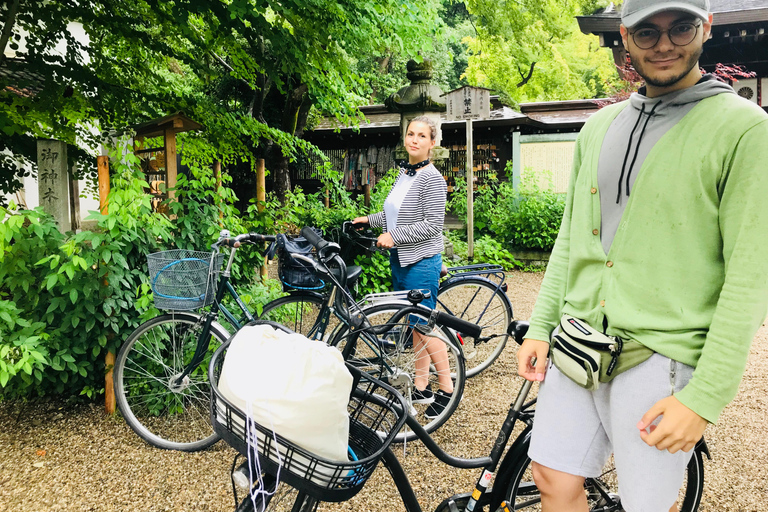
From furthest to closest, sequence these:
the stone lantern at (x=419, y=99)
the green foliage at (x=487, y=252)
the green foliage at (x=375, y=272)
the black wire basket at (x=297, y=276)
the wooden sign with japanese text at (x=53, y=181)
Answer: the green foliage at (x=487, y=252), the stone lantern at (x=419, y=99), the green foliage at (x=375, y=272), the wooden sign with japanese text at (x=53, y=181), the black wire basket at (x=297, y=276)

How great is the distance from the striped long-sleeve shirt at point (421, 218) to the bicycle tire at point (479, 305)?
31.1 inches

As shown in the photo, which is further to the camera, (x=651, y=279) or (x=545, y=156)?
(x=545, y=156)

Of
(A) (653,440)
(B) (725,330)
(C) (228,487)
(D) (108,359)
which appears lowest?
(C) (228,487)

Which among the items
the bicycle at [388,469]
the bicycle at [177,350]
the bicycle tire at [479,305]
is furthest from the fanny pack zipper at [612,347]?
the bicycle tire at [479,305]

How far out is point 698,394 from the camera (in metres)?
1.37

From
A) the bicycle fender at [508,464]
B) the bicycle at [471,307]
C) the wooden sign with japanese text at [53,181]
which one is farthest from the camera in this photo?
the bicycle at [471,307]

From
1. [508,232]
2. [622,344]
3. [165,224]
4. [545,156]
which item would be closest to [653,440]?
[622,344]

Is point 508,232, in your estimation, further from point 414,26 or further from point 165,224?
point 165,224

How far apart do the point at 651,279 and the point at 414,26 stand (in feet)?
14.8

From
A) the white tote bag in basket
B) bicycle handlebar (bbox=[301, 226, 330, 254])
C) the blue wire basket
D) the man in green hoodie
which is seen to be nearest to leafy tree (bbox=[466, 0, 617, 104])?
the blue wire basket

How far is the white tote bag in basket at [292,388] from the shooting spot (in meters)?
1.35

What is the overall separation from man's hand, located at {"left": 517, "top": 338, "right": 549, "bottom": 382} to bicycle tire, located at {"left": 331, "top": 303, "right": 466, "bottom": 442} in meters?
1.45

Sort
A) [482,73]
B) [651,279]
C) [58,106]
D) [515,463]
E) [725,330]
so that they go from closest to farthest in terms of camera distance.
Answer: [725,330] < [651,279] < [515,463] < [58,106] < [482,73]

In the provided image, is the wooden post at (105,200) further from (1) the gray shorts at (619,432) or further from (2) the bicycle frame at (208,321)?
(1) the gray shorts at (619,432)
